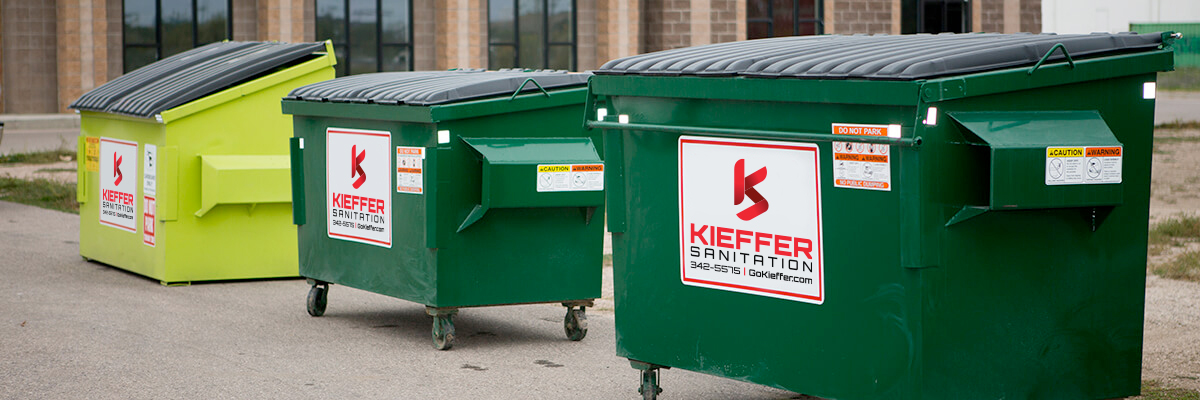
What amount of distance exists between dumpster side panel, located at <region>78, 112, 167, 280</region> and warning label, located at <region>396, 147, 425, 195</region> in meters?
2.46

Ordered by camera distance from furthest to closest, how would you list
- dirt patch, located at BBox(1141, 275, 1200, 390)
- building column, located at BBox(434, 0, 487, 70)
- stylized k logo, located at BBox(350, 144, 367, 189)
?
building column, located at BBox(434, 0, 487, 70) → stylized k logo, located at BBox(350, 144, 367, 189) → dirt patch, located at BBox(1141, 275, 1200, 390)

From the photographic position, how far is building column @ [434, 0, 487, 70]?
33.1 m

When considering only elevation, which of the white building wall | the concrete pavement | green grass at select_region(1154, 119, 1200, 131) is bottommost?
the concrete pavement

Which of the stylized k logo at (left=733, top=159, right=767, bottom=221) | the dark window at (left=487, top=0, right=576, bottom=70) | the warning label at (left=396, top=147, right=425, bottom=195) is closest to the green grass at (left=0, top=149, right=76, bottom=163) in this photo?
the warning label at (left=396, top=147, right=425, bottom=195)

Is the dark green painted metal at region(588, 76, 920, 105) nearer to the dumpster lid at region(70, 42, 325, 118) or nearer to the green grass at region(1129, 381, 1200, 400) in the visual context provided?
the green grass at region(1129, 381, 1200, 400)

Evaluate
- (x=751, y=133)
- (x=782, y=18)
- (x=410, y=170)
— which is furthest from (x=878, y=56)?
(x=782, y=18)

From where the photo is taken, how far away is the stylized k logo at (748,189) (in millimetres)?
4652

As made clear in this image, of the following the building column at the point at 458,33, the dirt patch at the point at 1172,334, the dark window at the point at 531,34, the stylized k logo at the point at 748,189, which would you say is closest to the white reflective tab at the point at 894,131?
the stylized k logo at the point at 748,189

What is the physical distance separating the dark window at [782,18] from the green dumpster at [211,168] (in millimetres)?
29031

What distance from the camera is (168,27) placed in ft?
102

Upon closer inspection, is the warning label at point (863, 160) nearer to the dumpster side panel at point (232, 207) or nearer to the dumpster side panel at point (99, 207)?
the dumpster side panel at point (232, 207)

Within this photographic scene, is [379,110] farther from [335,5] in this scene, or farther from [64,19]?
[335,5]

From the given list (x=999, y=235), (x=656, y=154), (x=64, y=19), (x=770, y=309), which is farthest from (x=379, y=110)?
(x=64, y=19)

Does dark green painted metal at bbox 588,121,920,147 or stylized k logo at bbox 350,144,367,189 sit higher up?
dark green painted metal at bbox 588,121,920,147
